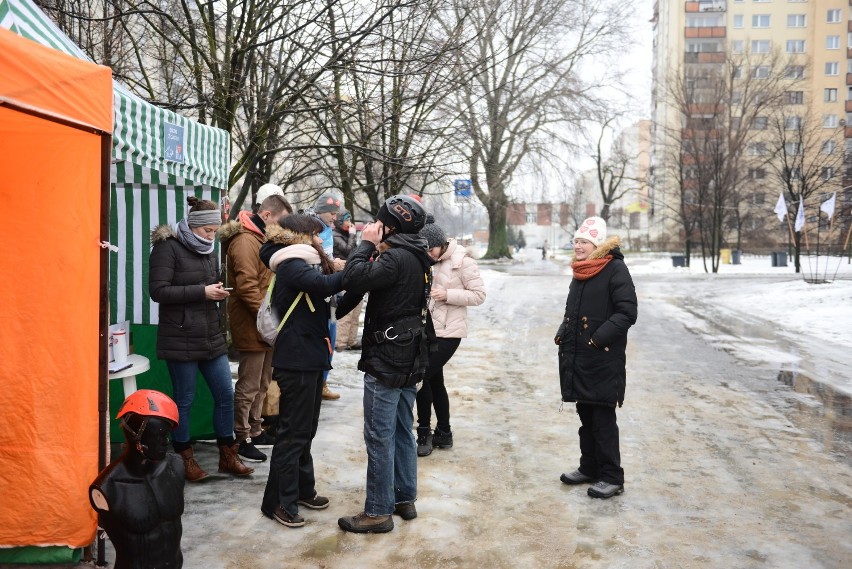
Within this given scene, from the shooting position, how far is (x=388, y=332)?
14.3ft

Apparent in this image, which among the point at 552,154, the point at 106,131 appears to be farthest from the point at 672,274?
the point at 106,131

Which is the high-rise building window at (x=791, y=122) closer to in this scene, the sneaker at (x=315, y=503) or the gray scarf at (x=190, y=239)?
the gray scarf at (x=190, y=239)

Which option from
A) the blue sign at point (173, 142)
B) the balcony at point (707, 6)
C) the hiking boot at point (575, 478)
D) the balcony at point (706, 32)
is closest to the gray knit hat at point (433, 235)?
the blue sign at point (173, 142)

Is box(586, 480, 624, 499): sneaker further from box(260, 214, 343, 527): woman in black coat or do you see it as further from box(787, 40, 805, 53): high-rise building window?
box(787, 40, 805, 53): high-rise building window

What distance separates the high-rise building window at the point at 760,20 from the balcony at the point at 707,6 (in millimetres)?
2919

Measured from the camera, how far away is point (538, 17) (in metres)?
26.6

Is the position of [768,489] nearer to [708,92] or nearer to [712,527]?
[712,527]

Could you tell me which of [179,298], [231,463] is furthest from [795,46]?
[179,298]

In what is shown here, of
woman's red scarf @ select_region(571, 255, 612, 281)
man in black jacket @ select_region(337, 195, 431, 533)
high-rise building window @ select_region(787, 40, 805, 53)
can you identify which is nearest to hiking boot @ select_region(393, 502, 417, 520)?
man in black jacket @ select_region(337, 195, 431, 533)

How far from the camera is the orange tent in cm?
375

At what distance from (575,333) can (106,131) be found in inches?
130

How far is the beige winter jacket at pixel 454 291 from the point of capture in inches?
241

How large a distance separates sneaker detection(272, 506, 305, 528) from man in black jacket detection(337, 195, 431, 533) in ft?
0.79

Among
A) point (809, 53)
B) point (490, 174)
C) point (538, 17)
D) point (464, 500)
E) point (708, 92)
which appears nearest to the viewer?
point (464, 500)
